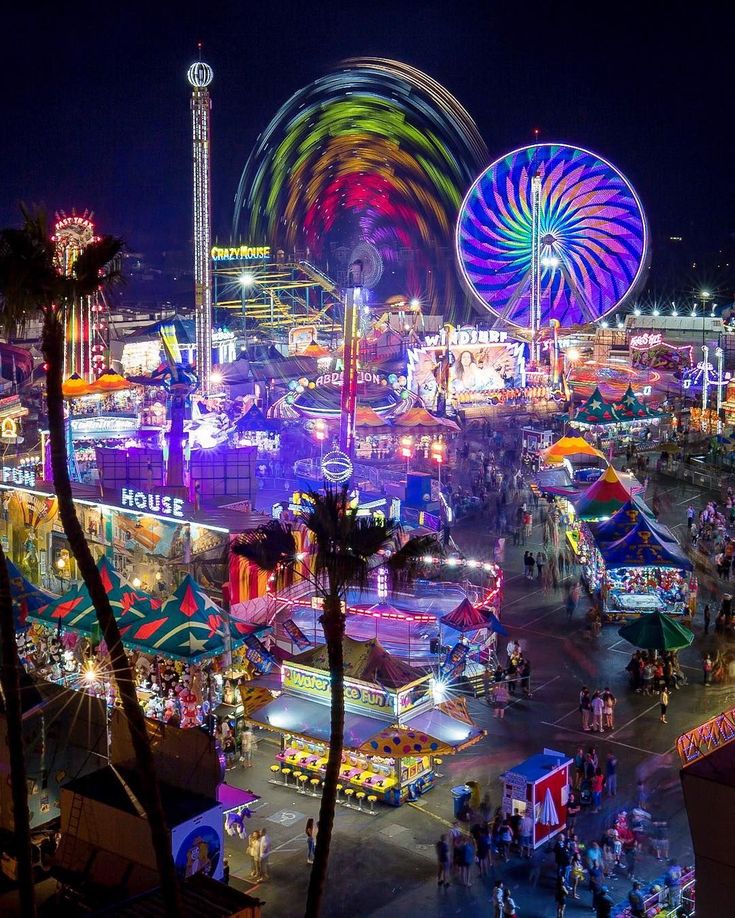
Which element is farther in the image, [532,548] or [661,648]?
[532,548]

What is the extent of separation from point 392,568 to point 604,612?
1575cm

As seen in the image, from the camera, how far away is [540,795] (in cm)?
1611

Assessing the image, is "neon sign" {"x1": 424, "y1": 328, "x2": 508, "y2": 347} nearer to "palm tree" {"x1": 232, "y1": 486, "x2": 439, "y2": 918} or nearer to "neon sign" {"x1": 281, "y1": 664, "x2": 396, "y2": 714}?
"neon sign" {"x1": 281, "y1": 664, "x2": 396, "y2": 714}

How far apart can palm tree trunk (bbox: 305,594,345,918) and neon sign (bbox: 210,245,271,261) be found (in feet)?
207

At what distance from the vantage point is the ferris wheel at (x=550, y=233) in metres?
55.4

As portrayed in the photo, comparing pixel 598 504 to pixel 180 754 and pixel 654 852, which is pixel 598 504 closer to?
pixel 654 852

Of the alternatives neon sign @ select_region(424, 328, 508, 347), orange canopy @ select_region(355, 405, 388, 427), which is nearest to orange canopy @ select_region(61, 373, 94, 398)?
orange canopy @ select_region(355, 405, 388, 427)

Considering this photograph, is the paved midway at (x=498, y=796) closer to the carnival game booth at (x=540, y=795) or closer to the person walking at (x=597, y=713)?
the person walking at (x=597, y=713)

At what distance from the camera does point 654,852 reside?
1570cm

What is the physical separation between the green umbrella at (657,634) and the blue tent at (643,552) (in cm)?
340

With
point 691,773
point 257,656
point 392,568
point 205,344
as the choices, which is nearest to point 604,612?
point 257,656

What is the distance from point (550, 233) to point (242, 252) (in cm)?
2235

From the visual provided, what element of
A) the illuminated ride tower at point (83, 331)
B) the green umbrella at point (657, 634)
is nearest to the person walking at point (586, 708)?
the green umbrella at point (657, 634)

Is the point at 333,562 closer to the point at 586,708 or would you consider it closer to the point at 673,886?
the point at 673,886
